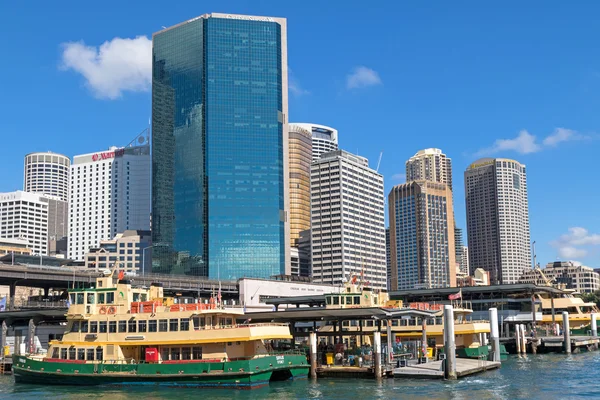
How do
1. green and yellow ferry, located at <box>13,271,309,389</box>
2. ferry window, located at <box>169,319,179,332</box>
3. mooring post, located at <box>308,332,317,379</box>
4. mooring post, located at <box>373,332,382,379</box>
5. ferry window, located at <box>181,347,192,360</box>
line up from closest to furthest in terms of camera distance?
1. green and yellow ferry, located at <box>13,271,309,389</box>
2. mooring post, located at <box>373,332,382,379</box>
3. ferry window, located at <box>169,319,179,332</box>
4. ferry window, located at <box>181,347,192,360</box>
5. mooring post, located at <box>308,332,317,379</box>

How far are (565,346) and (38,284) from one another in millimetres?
102481

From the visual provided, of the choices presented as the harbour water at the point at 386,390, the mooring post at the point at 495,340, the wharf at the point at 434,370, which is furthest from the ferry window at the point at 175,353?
the mooring post at the point at 495,340

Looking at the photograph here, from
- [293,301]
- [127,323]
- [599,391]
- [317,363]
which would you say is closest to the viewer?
[599,391]

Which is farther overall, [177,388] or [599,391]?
[177,388]

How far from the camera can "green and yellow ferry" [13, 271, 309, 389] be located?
64938 mm

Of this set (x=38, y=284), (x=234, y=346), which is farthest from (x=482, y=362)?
(x=38, y=284)

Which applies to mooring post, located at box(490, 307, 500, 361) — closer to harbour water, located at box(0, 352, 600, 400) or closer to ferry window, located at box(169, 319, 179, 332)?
harbour water, located at box(0, 352, 600, 400)

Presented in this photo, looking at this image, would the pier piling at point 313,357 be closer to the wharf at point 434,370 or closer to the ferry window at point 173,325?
the wharf at point 434,370

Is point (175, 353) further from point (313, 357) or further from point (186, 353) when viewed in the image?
point (313, 357)

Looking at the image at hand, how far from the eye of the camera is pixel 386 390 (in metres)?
61.2

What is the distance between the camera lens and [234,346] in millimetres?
67000

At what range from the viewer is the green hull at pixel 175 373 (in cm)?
6391

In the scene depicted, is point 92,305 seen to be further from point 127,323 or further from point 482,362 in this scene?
point 482,362

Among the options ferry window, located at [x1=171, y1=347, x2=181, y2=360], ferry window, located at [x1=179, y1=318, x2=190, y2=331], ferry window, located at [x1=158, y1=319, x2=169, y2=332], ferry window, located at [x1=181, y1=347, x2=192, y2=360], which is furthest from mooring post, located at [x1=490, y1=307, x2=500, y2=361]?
ferry window, located at [x1=158, y1=319, x2=169, y2=332]
